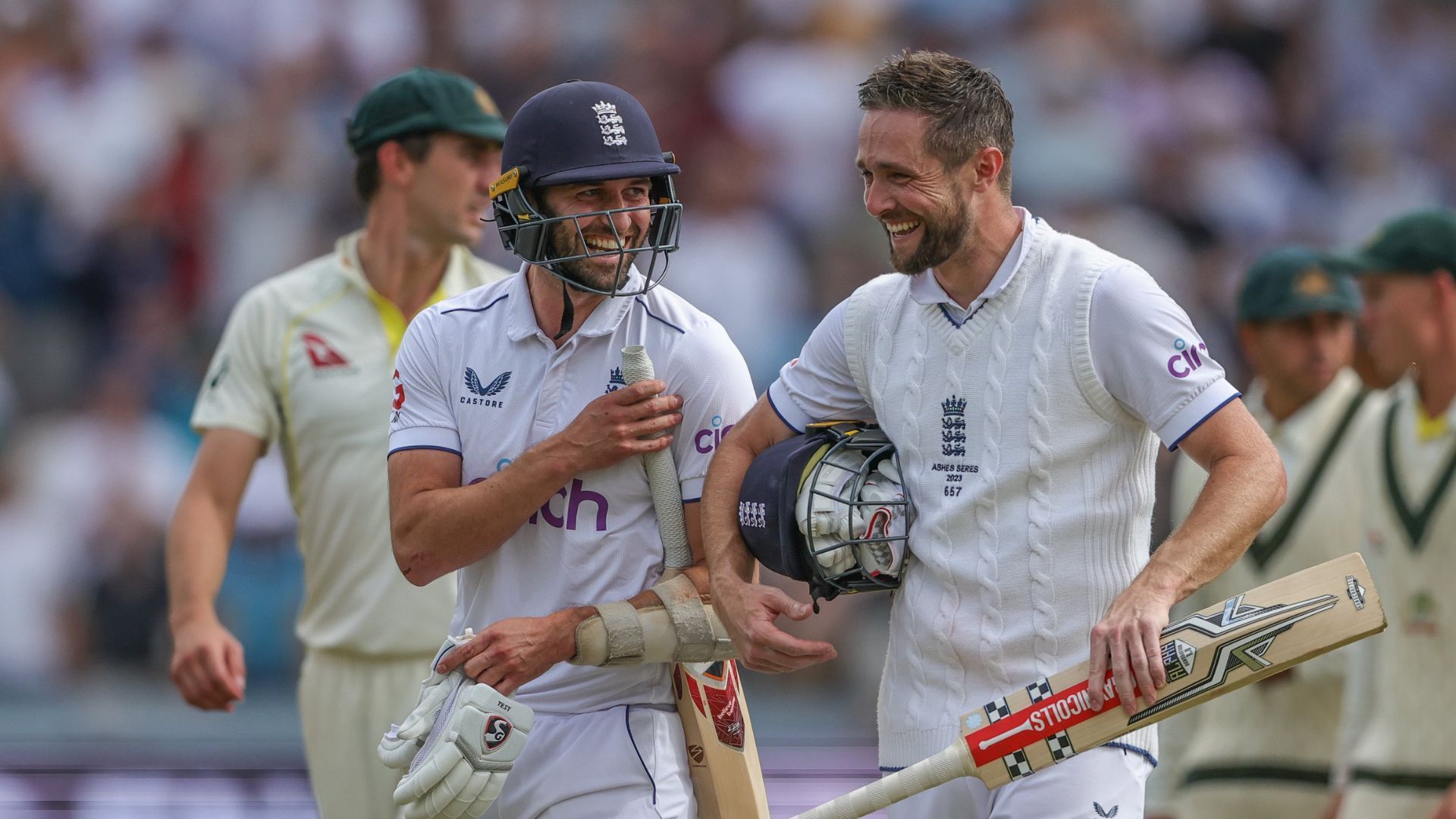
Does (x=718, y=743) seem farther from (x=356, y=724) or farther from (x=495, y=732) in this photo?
(x=356, y=724)

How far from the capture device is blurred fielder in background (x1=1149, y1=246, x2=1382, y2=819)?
214 inches

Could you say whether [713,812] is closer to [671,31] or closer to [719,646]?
[719,646]

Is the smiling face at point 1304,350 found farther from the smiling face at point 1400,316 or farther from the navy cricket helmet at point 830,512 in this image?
the navy cricket helmet at point 830,512

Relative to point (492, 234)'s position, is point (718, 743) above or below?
below

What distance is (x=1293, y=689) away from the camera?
5430 mm

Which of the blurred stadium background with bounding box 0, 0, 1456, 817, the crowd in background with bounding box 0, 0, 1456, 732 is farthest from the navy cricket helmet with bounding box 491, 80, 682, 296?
the crowd in background with bounding box 0, 0, 1456, 732

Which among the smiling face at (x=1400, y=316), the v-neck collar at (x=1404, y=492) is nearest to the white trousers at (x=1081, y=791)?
the v-neck collar at (x=1404, y=492)

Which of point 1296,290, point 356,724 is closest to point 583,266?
point 356,724

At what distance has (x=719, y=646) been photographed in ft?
11.5

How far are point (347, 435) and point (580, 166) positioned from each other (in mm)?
1531

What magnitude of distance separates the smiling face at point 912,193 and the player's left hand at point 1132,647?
747mm

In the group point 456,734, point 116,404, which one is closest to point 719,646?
point 456,734

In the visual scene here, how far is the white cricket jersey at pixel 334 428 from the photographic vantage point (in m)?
4.71

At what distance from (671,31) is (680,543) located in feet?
21.1
